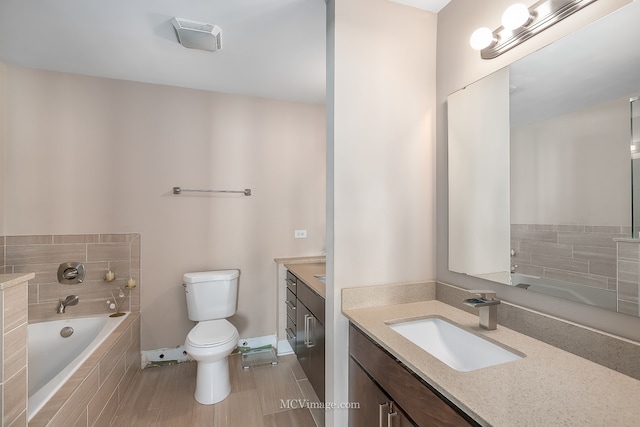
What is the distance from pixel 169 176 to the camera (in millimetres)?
2566

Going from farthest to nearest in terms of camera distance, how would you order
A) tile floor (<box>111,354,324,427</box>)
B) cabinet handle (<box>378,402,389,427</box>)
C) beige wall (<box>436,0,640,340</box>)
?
tile floor (<box>111,354,324,427</box>) < cabinet handle (<box>378,402,389,427</box>) < beige wall (<box>436,0,640,340</box>)

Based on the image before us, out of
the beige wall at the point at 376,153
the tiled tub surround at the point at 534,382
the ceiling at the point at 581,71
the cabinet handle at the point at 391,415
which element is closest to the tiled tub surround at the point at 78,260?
the beige wall at the point at 376,153

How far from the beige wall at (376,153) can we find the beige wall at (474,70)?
0.18ft

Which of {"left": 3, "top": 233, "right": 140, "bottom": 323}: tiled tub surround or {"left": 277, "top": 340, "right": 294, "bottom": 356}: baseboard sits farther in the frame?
{"left": 277, "top": 340, "right": 294, "bottom": 356}: baseboard

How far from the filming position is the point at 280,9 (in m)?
1.59

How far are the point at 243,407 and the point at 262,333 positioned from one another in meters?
0.85

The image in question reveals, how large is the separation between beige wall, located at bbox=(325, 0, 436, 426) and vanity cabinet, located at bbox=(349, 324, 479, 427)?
12 cm

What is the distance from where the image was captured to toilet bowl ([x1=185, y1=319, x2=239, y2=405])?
1.97 meters

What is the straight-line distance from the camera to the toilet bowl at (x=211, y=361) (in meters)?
1.97

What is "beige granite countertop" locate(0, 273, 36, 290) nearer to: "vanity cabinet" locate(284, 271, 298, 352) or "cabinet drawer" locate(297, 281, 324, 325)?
"cabinet drawer" locate(297, 281, 324, 325)

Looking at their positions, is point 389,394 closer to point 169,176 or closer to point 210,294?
point 210,294

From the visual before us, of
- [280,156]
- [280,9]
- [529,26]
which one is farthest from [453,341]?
[280,156]

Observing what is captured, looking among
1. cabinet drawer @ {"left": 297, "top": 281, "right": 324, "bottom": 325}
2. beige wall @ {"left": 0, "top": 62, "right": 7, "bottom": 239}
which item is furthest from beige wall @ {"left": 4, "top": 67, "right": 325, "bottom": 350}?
cabinet drawer @ {"left": 297, "top": 281, "right": 324, "bottom": 325}

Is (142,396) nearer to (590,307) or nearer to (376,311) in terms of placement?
(376,311)
